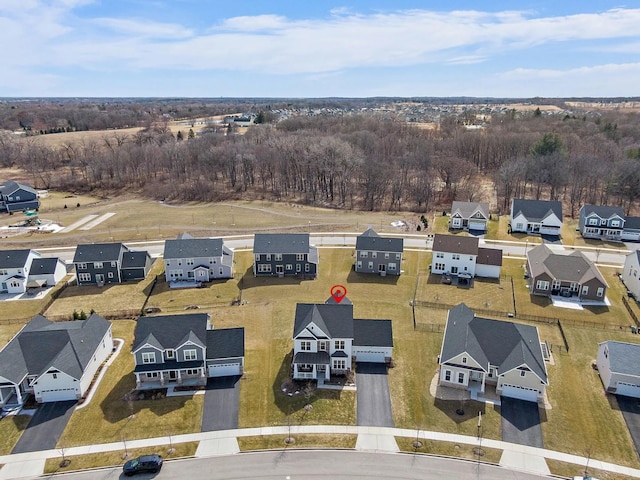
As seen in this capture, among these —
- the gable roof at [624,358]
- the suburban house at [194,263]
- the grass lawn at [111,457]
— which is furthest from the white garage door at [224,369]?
the gable roof at [624,358]

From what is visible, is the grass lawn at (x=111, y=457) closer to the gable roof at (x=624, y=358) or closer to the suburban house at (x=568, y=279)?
the gable roof at (x=624, y=358)

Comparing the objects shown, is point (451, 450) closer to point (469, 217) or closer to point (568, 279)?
point (568, 279)

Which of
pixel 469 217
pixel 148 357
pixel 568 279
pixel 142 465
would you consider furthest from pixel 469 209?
pixel 142 465

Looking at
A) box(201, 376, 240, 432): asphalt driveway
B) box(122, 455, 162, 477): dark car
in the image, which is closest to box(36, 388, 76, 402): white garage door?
box(122, 455, 162, 477): dark car

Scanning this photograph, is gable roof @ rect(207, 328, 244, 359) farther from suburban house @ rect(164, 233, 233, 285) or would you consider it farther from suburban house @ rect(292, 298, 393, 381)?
suburban house @ rect(164, 233, 233, 285)

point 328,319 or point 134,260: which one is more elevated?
point 328,319
